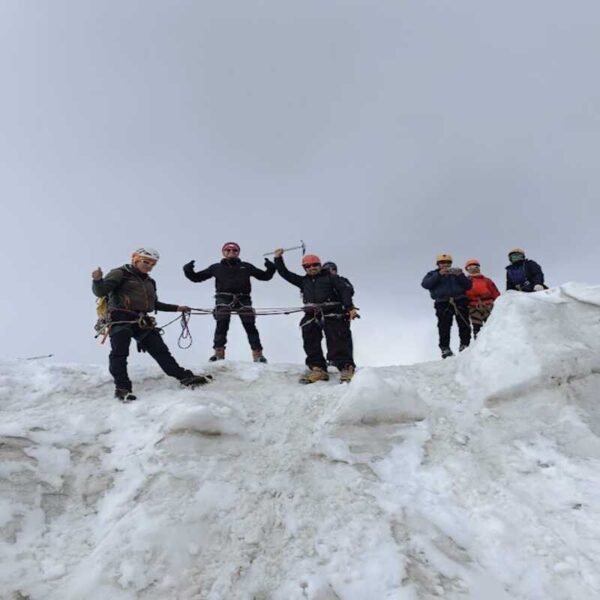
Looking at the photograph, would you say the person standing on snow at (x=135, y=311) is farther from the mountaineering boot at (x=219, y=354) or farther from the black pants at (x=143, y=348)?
the mountaineering boot at (x=219, y=354)

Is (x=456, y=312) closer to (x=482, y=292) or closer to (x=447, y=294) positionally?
(x=447, y=294)

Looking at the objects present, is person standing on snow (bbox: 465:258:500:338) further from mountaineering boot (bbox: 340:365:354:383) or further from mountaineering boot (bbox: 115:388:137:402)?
mountaineering boot (bbox: 115:388:137:402)

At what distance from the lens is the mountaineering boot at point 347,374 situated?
8688mm

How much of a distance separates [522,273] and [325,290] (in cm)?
506

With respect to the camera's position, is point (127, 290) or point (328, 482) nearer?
point (328, 482)

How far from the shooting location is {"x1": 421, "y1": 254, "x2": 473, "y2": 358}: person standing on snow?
1052cm

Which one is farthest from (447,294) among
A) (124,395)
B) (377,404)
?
(124,395)

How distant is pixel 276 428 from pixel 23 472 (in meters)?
2.98

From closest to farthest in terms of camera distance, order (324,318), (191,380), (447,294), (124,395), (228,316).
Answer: (124,395) → (191,380) → (324,318) → (228,316) → (447,294)

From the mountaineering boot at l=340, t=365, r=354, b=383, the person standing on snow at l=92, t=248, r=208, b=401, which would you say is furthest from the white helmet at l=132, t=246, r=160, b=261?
the mountaineering boot at l=340, t=365, r=354, b=383

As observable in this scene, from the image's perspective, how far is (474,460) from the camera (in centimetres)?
541

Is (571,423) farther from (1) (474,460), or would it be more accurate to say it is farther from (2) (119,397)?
(2) (119,397)

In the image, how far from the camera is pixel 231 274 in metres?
10.3

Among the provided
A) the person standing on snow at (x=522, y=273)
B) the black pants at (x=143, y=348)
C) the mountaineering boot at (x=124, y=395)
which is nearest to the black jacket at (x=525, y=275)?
the person standing on snow at (x=522, y=273)
